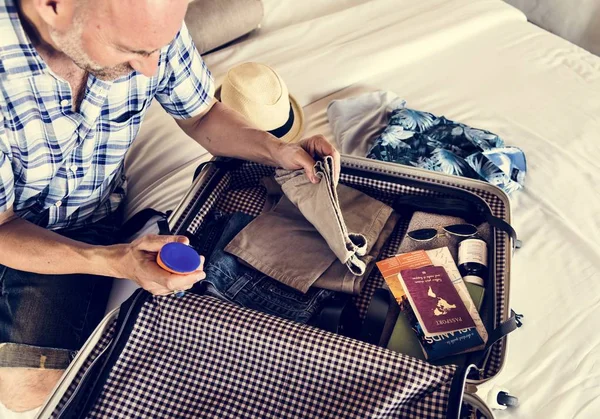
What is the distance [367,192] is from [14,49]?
1.95 feet

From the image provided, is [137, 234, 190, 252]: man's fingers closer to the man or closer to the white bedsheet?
the man

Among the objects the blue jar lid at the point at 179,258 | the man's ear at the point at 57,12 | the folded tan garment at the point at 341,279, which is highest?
the man's ear at the point at 57,12

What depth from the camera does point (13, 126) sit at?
2.72 ft

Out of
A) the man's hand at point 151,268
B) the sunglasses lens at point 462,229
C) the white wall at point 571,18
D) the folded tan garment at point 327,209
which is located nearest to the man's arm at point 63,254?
the man's hand at point 151,268

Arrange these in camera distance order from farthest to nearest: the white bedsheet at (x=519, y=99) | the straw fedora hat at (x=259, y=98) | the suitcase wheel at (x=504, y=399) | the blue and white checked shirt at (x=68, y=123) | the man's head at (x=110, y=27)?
the straw fedora hat at (x=259, y=98)
the white bedsheet at (x=519, y=99)
the suitcase wheel at (x=504, y=399)
the blue and white checked shirt at (x=68, y=123)
the man's head at (x=110, y=27)

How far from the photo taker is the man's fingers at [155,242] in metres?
0.75

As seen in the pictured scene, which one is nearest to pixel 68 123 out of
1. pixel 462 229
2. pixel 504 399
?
pixel 462 229

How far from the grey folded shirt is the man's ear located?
0.40 metres

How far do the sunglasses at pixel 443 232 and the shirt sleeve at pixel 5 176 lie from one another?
619 millimetres

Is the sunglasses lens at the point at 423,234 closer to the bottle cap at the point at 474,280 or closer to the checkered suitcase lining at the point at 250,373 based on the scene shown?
the bottle cap at the point at 474,280

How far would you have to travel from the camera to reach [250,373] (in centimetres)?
75

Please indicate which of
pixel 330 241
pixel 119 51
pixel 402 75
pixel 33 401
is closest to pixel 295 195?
pixel 330 241

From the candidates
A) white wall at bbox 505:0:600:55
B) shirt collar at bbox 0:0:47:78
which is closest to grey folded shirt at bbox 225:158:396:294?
shirt collar at bbox 0:0:47:78

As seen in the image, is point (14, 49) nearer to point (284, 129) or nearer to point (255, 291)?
point (255, 291)
